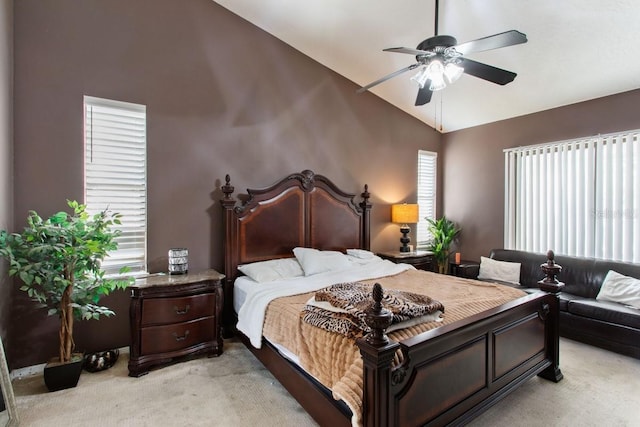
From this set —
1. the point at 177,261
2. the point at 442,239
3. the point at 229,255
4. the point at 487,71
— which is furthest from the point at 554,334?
the point at 177,261

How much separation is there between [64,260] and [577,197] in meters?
5.52

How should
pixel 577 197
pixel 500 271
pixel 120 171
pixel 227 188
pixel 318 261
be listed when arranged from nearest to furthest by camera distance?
pixel 120 171 → pixel 227 188 → pixel 318 261 → pixel 577 197 → pixel 500 271

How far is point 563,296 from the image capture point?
12.1 feet

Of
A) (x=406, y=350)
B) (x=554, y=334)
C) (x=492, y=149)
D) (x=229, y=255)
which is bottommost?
(x=554, y=334)

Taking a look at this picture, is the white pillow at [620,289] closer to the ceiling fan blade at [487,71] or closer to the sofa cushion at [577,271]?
the sofa cushion at [577,271]

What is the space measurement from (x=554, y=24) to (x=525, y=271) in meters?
2.93

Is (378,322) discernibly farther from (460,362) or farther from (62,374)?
(62,374)

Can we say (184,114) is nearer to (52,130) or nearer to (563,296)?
(52,130)

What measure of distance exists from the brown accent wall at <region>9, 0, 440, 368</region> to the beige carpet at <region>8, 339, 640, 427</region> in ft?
1.97

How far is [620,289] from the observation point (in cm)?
338

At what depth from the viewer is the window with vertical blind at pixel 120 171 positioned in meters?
2.98

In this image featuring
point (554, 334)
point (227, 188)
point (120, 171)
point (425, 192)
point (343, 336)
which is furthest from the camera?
point (425, 192)

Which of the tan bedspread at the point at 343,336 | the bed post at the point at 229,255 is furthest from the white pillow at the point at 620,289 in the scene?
the bed post at the point at 229,255

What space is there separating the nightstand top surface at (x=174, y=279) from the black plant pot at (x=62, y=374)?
72cm
